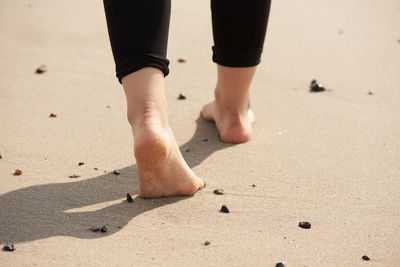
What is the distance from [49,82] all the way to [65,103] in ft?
0.86

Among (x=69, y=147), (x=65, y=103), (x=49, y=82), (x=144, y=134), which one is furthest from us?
(x=49, y=82)

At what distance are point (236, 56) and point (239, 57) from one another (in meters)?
0.01

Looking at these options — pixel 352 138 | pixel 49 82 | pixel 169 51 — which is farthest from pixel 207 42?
pixel 352 138

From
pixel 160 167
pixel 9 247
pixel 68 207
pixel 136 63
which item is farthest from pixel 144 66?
pixel 9 247

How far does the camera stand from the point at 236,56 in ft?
6.29

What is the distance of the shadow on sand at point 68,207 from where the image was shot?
1.46 meters

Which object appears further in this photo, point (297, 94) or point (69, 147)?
point (297, 94)

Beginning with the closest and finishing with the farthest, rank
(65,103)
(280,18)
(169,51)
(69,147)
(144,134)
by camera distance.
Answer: (144,134) < (69,147) < (65,103) < (169,51) < (280,18)

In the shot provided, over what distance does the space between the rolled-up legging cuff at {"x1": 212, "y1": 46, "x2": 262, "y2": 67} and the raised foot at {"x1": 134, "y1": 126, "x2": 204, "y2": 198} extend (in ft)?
1.58

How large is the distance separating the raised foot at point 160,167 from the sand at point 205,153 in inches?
1.6

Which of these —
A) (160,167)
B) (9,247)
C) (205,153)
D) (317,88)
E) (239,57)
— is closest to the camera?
(9,247)

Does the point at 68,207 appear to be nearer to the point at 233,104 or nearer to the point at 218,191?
the point at 218,191

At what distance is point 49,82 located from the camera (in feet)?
8.36

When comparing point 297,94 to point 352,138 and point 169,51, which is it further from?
point 169,51
